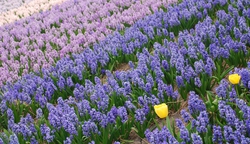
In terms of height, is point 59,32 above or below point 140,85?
above

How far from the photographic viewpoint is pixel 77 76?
224 inches

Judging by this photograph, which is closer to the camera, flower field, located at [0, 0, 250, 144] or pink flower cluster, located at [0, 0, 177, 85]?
flower field, located at [0, 0, 250, 144]

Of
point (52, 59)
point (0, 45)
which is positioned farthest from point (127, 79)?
point (0, 45)

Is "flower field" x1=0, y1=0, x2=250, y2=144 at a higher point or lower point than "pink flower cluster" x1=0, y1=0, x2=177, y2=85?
lower

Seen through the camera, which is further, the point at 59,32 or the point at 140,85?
the point at 59,32

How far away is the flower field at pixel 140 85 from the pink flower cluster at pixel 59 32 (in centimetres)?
4

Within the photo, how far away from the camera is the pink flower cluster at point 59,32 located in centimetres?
749

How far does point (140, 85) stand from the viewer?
448 centimetres

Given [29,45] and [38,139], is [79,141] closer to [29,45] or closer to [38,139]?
[38,139]

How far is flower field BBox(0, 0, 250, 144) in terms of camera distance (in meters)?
3.59

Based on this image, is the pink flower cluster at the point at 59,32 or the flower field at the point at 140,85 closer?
the flower field at the point at 140,85

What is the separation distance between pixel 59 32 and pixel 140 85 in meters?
5.29

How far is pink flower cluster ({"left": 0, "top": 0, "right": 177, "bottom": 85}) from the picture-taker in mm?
7488

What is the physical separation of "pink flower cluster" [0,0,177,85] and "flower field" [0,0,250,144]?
0.04 metres
